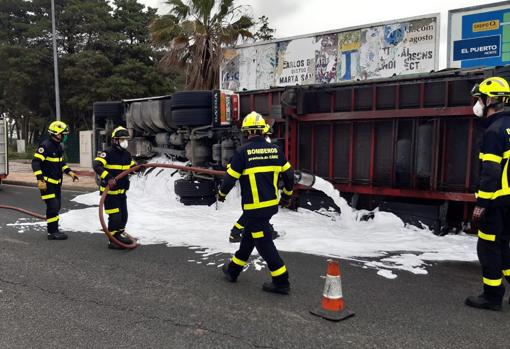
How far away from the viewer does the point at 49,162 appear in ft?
23.1

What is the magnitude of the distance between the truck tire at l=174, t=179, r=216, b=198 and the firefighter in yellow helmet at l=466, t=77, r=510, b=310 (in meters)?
6.22

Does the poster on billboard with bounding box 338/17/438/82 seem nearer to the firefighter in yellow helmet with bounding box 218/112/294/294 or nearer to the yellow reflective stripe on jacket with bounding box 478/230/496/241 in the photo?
the firefighter in yellow helmet with bounding box 218/112/294/294

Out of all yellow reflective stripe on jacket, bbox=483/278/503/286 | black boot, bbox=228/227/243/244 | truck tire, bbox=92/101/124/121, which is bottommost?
black boot, bbox=228/227/243/244

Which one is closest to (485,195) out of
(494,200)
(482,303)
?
(494,200)

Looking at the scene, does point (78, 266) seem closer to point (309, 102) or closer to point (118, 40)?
point (309, 102)

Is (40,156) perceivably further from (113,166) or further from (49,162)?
(113,166)

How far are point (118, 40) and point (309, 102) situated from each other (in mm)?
21667

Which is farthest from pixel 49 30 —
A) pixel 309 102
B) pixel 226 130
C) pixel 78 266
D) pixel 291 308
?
pixel 291 308

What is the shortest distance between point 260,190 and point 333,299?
125cm

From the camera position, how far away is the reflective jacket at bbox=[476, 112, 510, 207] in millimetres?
4038

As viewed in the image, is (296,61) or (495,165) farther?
(296,61)

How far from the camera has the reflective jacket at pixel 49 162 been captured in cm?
694

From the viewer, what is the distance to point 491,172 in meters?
4.04

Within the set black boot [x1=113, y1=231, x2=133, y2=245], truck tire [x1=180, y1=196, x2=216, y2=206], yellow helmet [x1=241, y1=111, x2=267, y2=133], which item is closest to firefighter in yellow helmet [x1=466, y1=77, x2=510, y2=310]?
yellow helmet [x1=241, y1=111, x2=267, y2=133]
